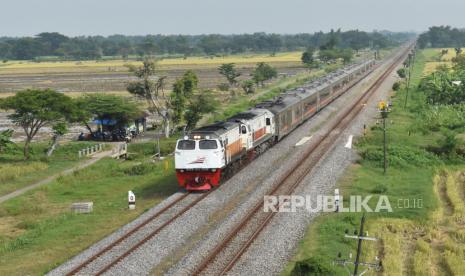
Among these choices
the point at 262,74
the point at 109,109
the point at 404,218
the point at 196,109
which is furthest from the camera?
the point at 262,74

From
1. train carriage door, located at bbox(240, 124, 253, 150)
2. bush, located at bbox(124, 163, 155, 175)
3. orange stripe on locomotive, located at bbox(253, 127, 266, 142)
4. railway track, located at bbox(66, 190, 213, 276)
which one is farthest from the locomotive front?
bush, located at bbox(124, 163, 155, 175)

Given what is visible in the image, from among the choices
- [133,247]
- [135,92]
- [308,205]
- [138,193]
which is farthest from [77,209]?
[135,92]

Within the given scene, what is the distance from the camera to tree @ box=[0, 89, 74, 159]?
179ft

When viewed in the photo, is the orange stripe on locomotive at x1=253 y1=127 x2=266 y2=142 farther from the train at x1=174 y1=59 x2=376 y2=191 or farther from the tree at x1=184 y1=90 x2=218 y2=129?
the tree at x1=184 y1=90 x2=218 y2=129

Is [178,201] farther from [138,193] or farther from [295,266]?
[295,266]

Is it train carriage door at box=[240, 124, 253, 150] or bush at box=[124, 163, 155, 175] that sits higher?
train carriage door at box=[240, 124, 253, 150]

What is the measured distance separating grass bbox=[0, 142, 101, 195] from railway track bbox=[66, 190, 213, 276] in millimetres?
16565

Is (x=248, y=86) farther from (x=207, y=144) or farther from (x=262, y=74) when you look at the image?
(x=207, y=144)

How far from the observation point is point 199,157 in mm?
34531

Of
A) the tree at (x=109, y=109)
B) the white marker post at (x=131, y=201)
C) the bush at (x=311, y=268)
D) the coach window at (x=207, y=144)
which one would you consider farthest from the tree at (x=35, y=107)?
the bush at (x=311, y=268)

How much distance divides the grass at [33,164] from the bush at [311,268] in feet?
90.5

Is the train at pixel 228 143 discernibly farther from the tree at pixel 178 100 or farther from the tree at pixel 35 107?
the tree at pixel 35 107

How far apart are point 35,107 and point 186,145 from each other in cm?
2496

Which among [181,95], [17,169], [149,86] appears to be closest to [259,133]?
[17,169]
